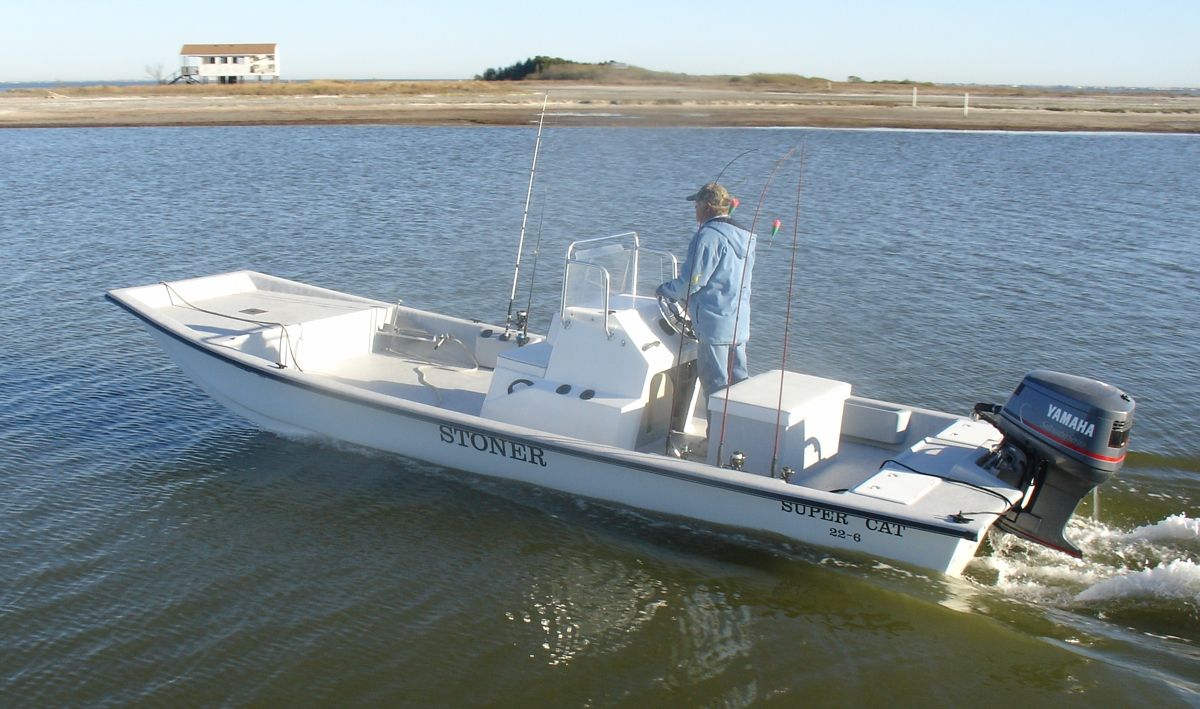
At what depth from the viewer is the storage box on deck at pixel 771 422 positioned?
6.21 m

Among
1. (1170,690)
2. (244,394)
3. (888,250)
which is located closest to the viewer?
(1170,690)

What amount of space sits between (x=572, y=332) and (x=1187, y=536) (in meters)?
4.37

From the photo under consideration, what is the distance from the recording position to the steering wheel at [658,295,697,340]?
22.1 feet

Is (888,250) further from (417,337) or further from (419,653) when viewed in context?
(419,653)

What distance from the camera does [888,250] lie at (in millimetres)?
15609

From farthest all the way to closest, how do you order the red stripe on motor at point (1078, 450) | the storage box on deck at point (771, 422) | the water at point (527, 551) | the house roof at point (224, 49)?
the house roof at point (224, 49), the storage box on deck at point (771, 422), the red stripe on motor at point (1078, 450), the water at point (527, 551)

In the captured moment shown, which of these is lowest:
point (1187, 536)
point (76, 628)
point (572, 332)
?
point (76, 628)

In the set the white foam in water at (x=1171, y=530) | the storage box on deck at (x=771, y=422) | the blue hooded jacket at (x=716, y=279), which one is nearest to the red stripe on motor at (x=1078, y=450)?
the white foam in water at (x=1171, y=530)

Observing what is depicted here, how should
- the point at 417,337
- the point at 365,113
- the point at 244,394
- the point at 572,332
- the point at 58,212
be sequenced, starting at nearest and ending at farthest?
the point at 572,332, the point at 244,394, the point at 417,337, the point at 58,212, the point at 365,113

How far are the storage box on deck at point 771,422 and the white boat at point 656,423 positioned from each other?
0.01 metres

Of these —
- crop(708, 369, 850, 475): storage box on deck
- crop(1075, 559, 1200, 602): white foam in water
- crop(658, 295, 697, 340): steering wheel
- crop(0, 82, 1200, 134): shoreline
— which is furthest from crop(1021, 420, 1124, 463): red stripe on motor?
crop(0, 82, 1200, 134): shoreline

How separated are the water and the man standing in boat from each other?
4.05ft

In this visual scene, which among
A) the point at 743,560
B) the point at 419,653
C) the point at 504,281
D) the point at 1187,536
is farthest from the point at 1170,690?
the point at 504,281

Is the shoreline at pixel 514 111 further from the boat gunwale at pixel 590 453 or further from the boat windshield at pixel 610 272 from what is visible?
the boat gunwale at pixel 590 453
